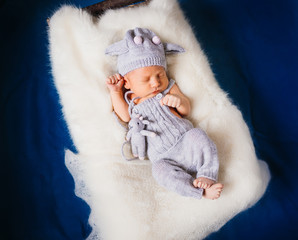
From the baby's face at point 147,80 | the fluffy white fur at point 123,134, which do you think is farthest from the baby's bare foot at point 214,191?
the baby's face at point 147,80

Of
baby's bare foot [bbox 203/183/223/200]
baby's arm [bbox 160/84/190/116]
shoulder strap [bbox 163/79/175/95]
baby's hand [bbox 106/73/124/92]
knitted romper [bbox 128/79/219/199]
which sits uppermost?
baby's hand [bbox 106/73/124/92]

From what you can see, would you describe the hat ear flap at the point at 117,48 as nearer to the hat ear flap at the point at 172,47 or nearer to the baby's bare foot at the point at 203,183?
the hat ear flap at the point at 172,47

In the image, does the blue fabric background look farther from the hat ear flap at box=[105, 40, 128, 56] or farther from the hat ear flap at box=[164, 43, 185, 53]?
the hat ear flap at box=[105, 40, 128, 56]

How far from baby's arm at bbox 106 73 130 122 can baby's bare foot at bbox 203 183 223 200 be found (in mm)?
520

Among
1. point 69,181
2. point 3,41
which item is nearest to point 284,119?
point 69,181

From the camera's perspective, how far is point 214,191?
101 cm

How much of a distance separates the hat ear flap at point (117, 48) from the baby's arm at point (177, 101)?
0.97 ft

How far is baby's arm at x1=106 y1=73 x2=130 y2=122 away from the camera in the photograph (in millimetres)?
1212

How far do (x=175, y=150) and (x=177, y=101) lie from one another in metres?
0.23

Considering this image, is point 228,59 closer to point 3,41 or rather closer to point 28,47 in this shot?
point 28,47

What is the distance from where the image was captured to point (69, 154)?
1.28m

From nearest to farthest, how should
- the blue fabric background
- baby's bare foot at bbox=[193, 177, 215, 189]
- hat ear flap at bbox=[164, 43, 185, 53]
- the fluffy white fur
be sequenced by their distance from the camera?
baby's bare foot at bbox=[193, 177, 215, 189] → the fluffy white fur → hat ear flap at bbox=[164, 43, 185, 53] → the blue fabric background

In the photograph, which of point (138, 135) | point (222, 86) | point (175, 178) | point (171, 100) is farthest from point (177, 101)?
point (222, 86)

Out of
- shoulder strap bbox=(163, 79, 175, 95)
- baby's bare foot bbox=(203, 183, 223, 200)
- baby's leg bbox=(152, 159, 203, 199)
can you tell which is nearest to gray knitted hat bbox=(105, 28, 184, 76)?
shoulder strap bbox=(163, 79, 175, 95)
